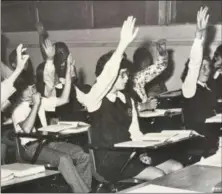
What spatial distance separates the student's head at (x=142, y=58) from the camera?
1375 millimetres

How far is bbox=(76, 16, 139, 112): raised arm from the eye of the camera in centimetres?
125

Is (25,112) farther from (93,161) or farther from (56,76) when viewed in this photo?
(93,161)

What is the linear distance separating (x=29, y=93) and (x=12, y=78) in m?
0.08

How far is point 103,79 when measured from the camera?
1.29 m

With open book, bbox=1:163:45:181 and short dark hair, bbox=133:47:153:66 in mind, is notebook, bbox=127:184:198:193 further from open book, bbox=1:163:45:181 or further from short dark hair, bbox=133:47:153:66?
short dark hair, bbox=133:47:153:66

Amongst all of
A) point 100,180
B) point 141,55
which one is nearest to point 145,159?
point 100,180

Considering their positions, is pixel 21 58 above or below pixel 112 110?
above

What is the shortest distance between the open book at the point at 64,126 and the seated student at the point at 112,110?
0.14ft

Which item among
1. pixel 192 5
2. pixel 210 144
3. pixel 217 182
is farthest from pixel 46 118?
pixel 192 5

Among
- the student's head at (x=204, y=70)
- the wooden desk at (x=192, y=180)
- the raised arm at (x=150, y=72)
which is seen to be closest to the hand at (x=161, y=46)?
the raised arm at (x=150, y=72)

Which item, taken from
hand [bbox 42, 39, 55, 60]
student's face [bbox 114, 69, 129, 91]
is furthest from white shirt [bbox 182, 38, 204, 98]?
hand [bbox 42, 39, 55, 60]

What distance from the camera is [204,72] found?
160cm

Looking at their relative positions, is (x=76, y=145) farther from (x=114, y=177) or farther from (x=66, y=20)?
(x=66, y=20)

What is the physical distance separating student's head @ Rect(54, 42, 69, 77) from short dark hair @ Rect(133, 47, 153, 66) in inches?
9.6
